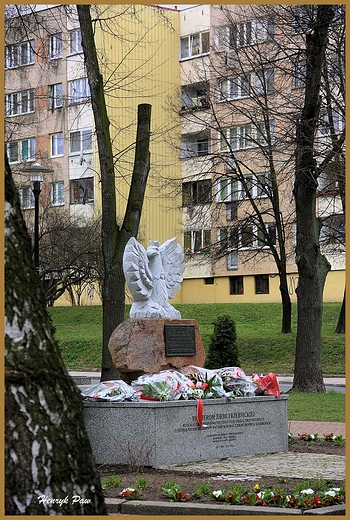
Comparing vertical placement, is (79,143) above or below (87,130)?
below

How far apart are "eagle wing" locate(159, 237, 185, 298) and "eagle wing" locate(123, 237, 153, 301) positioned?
2.32ft

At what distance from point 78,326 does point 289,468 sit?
33.3 m

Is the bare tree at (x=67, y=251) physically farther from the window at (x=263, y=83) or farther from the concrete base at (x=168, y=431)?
the concrete base at (x=168, y=431)

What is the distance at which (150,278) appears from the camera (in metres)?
14.8

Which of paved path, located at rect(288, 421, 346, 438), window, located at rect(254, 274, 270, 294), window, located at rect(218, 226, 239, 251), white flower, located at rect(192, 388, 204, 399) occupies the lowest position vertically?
paved path, located at rect(288, 421, 346, 438)

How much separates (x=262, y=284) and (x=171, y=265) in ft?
119

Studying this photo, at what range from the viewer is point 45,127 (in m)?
57.9

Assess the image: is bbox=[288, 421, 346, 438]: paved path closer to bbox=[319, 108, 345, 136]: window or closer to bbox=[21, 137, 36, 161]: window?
bbox=[319, 108, 345, 136]: window

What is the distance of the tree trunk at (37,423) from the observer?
15.5ft

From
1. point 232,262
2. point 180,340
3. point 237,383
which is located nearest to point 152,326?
point 180,340

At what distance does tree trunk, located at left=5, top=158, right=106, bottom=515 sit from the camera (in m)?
4.72

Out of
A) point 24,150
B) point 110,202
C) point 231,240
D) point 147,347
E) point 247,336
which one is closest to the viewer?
point 147,347

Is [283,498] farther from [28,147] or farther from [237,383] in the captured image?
[28,147]

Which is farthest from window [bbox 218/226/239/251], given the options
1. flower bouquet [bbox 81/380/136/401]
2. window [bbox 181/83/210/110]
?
flower bouquet [bbox 81/380/136/401]
